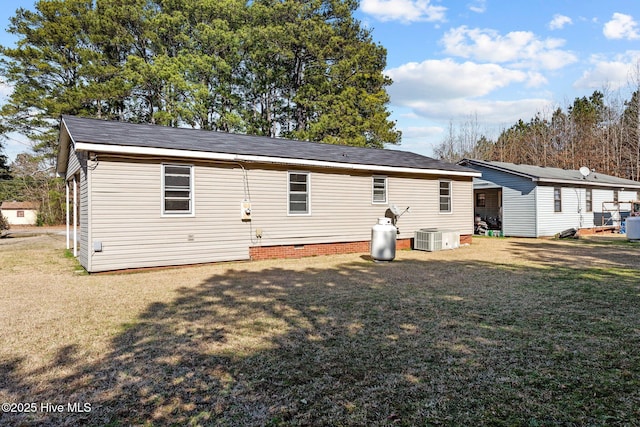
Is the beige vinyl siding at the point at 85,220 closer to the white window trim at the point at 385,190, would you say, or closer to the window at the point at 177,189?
the window at the point at 177,189

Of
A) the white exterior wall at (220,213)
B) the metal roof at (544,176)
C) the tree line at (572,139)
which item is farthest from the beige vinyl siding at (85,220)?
the tree line at (572,139)

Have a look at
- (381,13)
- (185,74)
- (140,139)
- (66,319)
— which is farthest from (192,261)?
(185,74)

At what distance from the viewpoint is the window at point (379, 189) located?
13.1 meters

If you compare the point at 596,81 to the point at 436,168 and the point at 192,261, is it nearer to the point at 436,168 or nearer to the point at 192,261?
the point at 436,168

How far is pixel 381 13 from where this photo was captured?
1434 centimetres

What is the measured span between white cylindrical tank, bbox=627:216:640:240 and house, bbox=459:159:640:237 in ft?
9.57

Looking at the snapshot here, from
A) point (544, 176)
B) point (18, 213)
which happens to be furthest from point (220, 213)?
point (18, 213)

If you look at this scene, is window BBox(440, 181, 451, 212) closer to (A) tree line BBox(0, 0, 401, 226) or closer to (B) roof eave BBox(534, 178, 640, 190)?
(B) roof eave BBox(534, 178, 640, 190)

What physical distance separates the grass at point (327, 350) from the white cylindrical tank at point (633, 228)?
9.60 meters

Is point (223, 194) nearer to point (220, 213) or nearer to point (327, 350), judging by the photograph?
point (220, 213)

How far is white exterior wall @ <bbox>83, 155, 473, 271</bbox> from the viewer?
8617mm

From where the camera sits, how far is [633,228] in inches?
594

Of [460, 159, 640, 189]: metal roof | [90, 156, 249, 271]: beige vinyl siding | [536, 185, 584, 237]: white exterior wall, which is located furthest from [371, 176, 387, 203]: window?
[536, 185, 584, 237]: white exterior wall

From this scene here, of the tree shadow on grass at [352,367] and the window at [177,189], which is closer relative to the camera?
the tree shadow on grass at [352,367]
